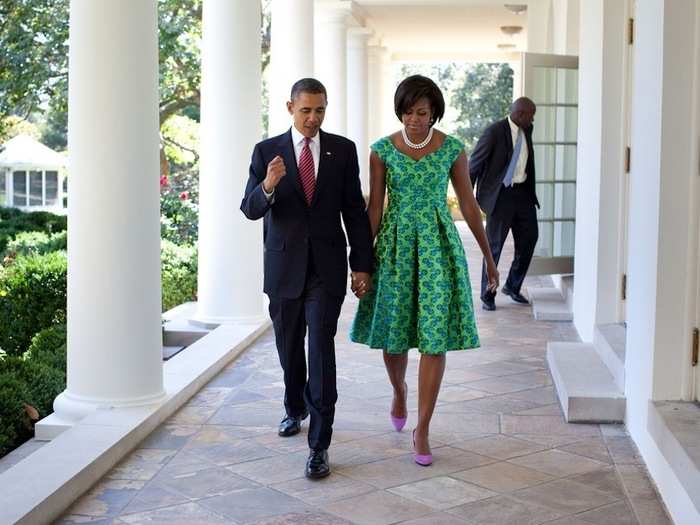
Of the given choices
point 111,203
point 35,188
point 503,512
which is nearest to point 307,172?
point 111,203

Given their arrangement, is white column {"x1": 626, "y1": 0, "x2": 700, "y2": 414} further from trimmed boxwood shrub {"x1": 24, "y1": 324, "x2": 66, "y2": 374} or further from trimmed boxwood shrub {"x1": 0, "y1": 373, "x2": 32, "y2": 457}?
trimmed boxwood shrub {"x1": 24, "y1": 324, "x2": 66, "y2": 374}

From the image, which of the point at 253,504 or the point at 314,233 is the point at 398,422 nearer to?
the point at 314,233

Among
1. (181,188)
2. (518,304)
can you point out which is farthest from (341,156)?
(181,188)

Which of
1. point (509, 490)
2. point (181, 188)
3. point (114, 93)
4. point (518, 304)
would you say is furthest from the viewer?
point (181, 188)

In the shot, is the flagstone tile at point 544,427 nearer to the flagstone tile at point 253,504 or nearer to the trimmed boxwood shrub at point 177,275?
the flagstone tile at point 253,504

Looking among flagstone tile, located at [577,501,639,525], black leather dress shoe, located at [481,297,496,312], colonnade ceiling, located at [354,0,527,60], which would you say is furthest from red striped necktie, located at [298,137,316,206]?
colonnade ceiling, located at [354,0,527,60]

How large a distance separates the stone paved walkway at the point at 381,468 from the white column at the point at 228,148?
6.89 ft

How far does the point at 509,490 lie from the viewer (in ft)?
16.5

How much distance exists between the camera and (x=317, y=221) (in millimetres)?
5395

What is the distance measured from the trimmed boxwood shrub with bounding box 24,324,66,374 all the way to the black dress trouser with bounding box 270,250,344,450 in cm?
278

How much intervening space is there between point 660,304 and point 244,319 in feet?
15.9

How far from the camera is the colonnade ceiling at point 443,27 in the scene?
19.5m

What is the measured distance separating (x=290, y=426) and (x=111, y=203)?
1.55 metres

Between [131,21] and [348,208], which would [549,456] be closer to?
[348,208]
